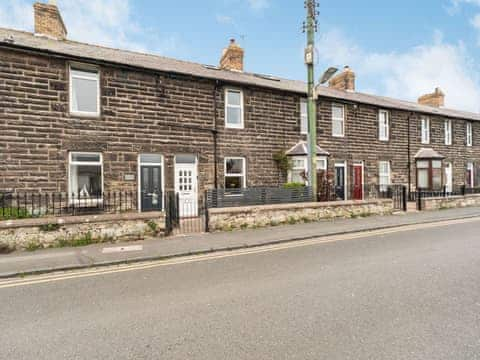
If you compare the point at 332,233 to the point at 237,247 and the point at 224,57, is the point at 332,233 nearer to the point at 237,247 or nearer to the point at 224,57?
the point at 237,247

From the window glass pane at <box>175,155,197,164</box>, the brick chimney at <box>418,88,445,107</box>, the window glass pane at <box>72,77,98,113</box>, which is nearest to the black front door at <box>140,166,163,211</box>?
the window glass pane at <box>175,155,197,164</box>

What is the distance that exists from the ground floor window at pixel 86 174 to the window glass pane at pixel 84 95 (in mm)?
1768

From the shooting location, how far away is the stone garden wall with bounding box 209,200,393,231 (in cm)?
929

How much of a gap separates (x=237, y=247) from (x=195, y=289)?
291 centimetres

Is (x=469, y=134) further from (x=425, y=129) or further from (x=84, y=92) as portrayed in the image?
(x=84, y=92)

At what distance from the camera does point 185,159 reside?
12.4 metres

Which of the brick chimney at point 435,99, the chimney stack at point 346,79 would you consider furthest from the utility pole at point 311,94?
the brick chimney at point 435,99

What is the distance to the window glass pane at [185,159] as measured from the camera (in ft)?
40.3

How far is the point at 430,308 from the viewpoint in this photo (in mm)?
3639

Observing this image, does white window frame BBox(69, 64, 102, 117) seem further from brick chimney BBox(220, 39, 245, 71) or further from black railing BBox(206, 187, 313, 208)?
brick chimney BBox(220, 39, 245, 71)

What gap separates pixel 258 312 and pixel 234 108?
11256mm

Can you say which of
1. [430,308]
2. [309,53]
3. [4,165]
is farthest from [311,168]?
[4,165]

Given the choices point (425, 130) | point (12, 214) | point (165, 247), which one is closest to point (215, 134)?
point (165, 247)

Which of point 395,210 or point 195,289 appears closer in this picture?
point 195,289
